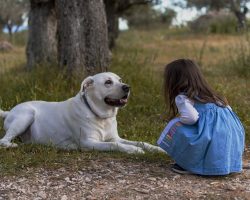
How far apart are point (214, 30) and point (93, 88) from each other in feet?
64.0

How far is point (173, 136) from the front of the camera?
4.89m

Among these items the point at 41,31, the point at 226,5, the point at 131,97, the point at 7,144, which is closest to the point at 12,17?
the point at 226,5

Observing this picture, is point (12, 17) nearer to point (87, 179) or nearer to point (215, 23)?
point (215, 23)

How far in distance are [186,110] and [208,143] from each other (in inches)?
13.8

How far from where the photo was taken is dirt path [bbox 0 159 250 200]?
175 inches

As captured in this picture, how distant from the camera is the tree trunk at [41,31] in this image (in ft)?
37.2

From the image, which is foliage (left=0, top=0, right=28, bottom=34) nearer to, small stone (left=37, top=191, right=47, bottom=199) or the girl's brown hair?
the girl's brown hair

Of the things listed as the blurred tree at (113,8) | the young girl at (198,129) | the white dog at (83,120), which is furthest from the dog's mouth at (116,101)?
the blurred tree at (113,8)

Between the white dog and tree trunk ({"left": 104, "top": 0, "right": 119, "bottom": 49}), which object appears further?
tree trunk ({"left": 104, "top": 0, "right": 119, "bottom": 49})

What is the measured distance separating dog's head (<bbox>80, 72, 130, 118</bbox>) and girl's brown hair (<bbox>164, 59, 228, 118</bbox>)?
64 centimetres

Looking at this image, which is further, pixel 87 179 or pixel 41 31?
pixel 41 31

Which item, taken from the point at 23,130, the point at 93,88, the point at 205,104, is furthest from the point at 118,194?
the point at 23,130

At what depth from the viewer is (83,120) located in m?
5.68

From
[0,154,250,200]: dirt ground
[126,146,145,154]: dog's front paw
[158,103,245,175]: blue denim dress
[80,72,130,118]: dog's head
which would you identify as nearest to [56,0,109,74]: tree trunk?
[80,72,130,118]: dog's head
